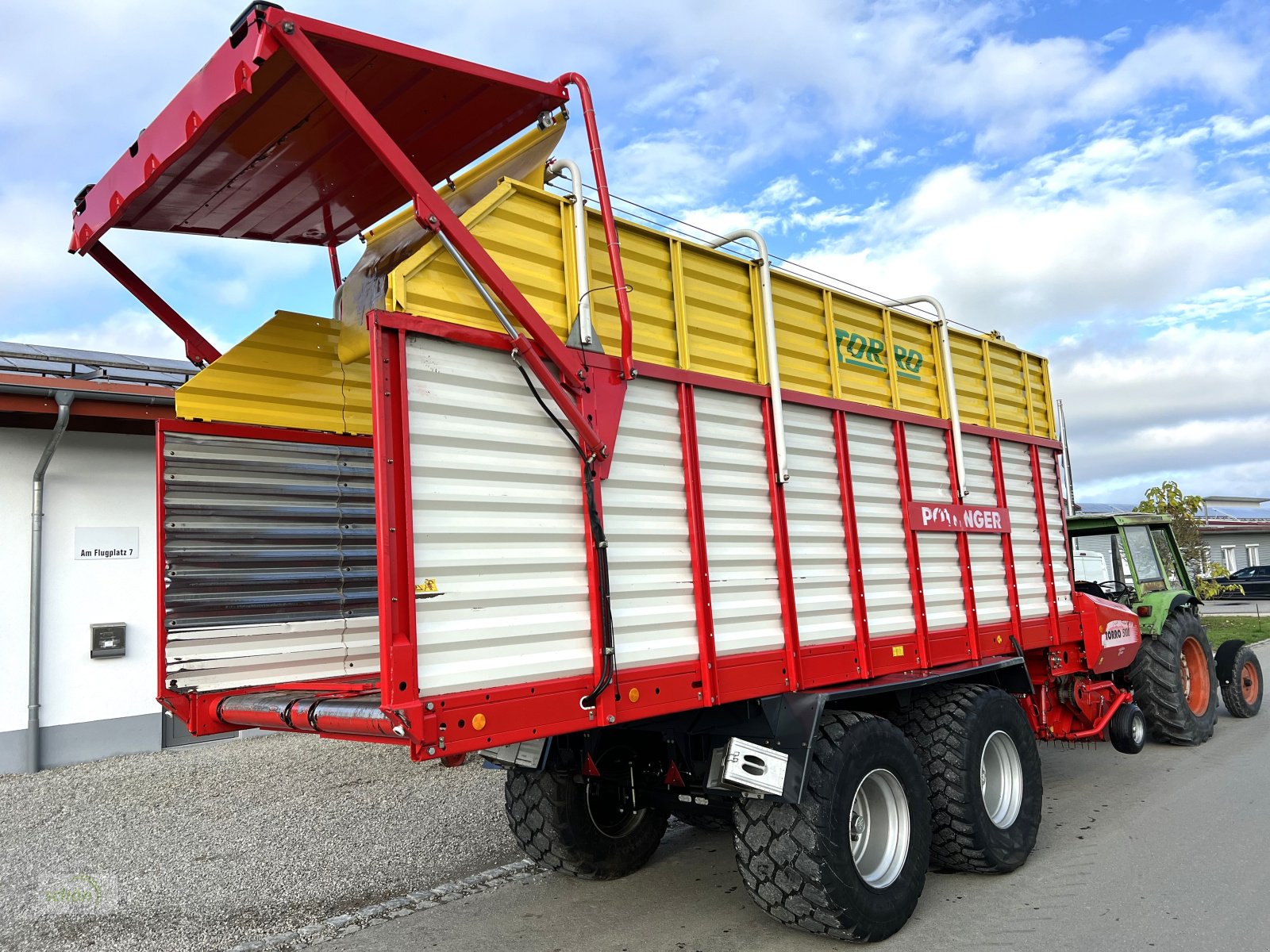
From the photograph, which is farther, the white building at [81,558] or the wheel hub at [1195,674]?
the wheel hub at [1195,674]

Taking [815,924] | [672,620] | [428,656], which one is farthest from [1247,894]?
[428,656]

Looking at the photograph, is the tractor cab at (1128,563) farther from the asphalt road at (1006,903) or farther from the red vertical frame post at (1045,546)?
the asphalt road at (1006,903)

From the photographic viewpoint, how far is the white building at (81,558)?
796cm

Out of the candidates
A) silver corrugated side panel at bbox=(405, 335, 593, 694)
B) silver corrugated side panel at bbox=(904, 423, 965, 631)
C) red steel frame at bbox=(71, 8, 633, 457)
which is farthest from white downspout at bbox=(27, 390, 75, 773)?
silver corrugated side panel at bbox=(904, 423, 965, 631)

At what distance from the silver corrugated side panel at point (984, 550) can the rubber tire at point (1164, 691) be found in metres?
3.29

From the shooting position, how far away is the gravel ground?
16.0ft

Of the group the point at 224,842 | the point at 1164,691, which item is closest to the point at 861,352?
the point at 224,842

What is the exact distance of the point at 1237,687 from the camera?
9.55 m

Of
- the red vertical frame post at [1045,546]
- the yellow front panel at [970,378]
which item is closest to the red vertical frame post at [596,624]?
the yellow front panel at [970,378]

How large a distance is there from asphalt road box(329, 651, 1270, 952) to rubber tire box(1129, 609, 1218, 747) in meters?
1.88

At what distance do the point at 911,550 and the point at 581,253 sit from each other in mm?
2664

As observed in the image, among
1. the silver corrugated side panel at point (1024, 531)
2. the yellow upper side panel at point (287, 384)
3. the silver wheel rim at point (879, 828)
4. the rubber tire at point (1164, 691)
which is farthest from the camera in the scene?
the rubber tire at point (1164, 691)

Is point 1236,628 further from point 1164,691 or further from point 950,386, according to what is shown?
point 950,386

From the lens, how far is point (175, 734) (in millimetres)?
9000
